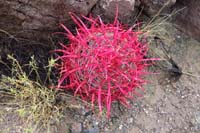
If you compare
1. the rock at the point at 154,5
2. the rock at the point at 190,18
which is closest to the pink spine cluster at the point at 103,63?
the rock at the point at 154,5

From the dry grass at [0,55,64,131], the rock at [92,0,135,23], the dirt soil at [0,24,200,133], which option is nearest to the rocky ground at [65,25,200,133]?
the dirt soil at [0,24,200,133]

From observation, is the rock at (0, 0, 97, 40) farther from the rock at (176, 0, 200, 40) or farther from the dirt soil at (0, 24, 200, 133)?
the rock at (176, 0, 200, 40)

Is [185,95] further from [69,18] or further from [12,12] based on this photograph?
[12,12]

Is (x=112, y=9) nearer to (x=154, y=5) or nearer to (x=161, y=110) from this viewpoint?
(x=154, y=5)

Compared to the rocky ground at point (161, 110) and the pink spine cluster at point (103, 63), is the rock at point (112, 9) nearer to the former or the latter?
the pink spine cluster at point (103, 63)

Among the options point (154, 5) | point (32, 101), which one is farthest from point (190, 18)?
point (32, 101)

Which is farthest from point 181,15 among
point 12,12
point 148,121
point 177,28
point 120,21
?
point 12,12
